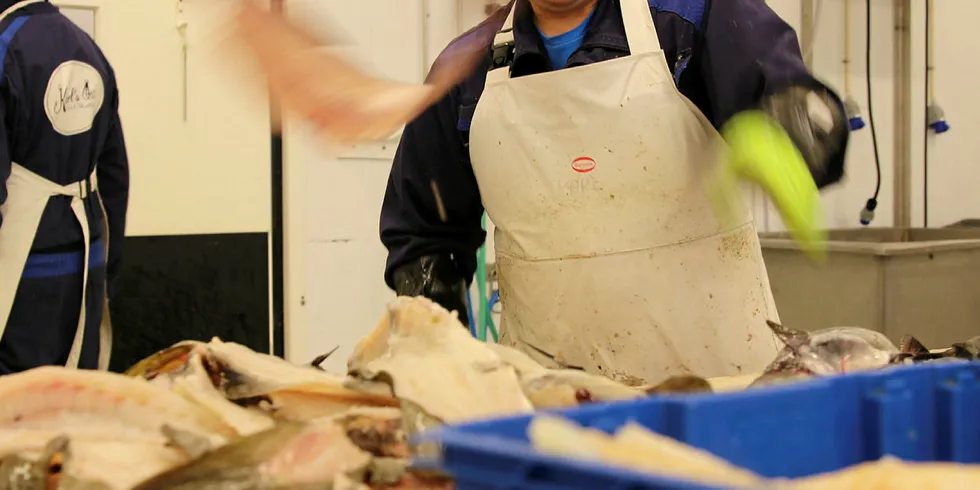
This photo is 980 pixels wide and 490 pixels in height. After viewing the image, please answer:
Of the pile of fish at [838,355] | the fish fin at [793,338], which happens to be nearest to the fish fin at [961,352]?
the pile of fish at [838,355]

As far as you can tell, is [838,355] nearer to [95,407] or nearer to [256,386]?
[256,386]

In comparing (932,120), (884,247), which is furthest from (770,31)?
(932,120)

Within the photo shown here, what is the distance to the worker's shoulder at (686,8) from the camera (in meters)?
1.36

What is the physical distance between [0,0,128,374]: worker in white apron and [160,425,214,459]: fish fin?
174 cm

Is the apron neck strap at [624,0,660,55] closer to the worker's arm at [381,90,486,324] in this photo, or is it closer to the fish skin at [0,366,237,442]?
the worker's arm at [381,90,486,324]

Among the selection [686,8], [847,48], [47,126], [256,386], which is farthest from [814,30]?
[256,386]

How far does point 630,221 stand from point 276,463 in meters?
0.87

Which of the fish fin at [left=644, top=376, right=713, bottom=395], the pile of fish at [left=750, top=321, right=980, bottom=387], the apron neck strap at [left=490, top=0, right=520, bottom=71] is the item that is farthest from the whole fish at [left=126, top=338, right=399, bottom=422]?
the apron neck strap at [left=490, top=0, right=520, bottom=71]

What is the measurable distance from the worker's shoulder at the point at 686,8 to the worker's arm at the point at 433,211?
394 millimetres

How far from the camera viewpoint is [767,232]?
317 centimetres

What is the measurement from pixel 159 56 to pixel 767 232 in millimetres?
2198

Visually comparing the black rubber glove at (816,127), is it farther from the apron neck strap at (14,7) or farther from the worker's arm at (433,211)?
the apron neck strap at (14,7)

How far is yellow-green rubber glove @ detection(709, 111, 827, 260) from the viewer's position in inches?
38.6

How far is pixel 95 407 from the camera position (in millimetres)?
772
